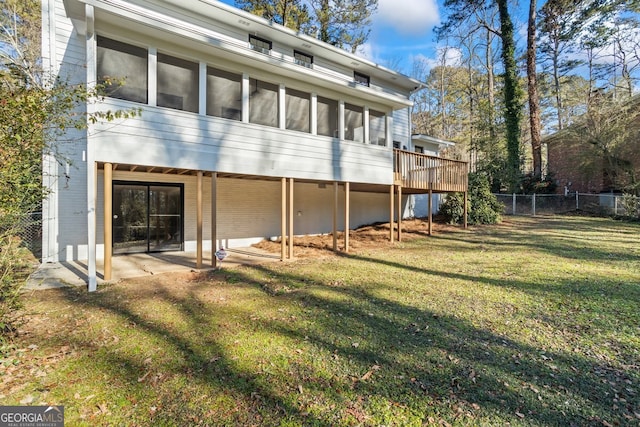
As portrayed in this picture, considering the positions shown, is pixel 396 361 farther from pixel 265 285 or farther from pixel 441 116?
pixel 441 116

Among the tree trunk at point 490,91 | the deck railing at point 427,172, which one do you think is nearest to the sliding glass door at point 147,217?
the deck railing at point 427,172

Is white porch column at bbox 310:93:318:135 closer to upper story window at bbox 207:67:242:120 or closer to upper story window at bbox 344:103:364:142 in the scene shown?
upper story window at bbox 344:103:364:142

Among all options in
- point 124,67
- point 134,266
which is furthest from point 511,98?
point 134,266

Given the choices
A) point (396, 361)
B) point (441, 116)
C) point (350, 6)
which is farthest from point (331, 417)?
point (441, 116)

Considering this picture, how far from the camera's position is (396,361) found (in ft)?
10.6

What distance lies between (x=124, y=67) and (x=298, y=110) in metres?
4.10

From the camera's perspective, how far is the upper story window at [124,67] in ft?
19.9

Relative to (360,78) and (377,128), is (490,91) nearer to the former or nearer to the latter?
(360,78)

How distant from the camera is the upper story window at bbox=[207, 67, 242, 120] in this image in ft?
23.5

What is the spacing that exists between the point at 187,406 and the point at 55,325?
277 centimetres

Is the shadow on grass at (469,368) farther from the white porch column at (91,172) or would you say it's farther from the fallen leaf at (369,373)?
the white porch column at (91,172)

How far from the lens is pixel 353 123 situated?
31.9 ft

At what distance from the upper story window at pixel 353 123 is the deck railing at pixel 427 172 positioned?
158 cm

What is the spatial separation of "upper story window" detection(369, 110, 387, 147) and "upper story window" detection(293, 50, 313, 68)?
340 cm
